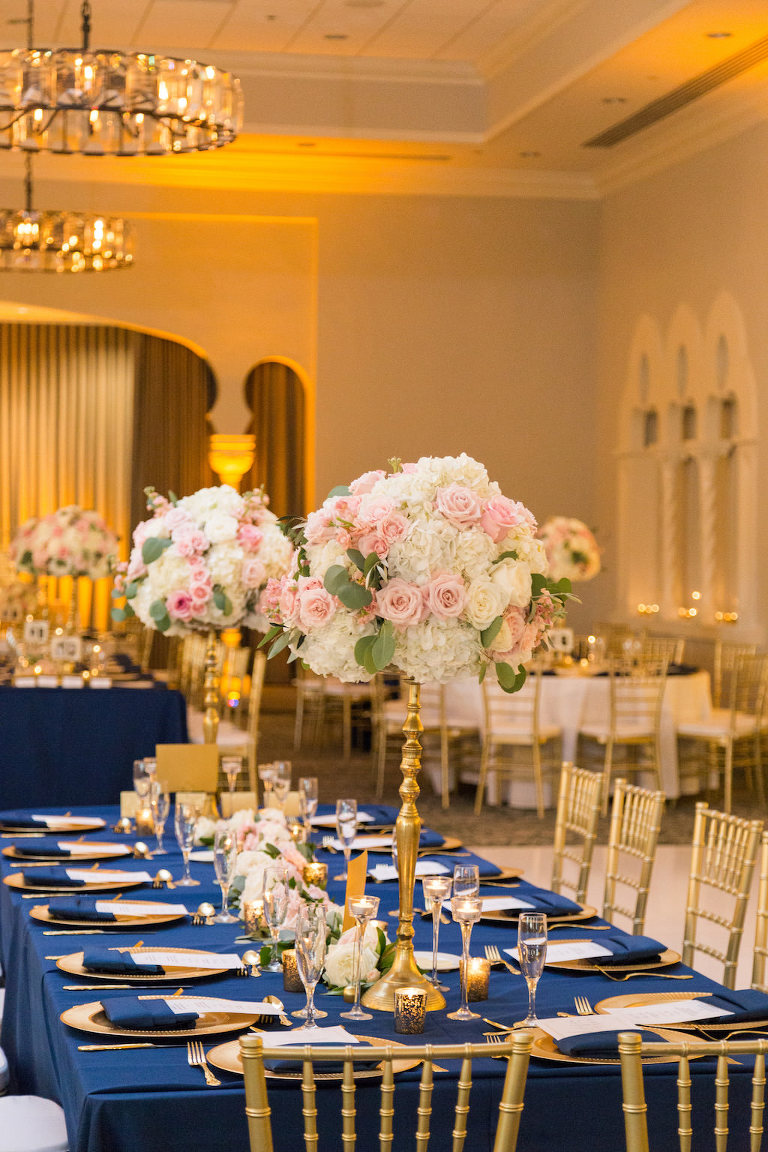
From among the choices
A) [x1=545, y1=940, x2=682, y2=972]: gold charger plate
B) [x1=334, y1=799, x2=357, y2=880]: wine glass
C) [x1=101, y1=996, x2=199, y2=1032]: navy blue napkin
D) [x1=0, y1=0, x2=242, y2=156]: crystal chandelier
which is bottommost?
[x1=545, y1=940, x2=682, y2=972]: gold charger plate

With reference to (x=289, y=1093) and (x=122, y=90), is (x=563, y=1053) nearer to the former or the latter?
(x=289, y=1093)

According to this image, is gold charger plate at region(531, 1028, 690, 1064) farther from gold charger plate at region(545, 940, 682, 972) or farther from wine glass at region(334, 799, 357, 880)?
wine glass at region(334, 799, 357, 880)

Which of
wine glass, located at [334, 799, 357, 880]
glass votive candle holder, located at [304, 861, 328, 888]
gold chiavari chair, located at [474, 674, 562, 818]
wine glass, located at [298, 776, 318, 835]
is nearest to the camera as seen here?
glass votive candle holder, located at [304, 861, 328, 888]

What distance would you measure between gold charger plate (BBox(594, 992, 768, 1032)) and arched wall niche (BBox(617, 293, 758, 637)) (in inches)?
331

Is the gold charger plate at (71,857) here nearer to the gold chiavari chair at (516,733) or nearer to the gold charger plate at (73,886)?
the gold charger plate at (73,886)

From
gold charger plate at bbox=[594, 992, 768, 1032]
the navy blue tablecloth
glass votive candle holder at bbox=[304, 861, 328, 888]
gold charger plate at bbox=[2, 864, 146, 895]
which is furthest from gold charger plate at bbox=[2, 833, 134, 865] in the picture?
the navy blue tablecloth

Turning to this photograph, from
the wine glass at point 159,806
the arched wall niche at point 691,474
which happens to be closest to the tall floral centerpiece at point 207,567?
the wine glass at point 159,806

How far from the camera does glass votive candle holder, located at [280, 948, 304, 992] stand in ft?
9.16

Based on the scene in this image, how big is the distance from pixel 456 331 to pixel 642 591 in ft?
9.62

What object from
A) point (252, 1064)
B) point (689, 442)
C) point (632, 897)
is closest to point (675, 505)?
point (689, 442)

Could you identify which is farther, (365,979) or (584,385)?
(584,385)

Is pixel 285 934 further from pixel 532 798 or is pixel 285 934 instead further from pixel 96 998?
pixel 532 798

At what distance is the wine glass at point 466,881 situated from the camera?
2795mm

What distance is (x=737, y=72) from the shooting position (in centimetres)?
1043
